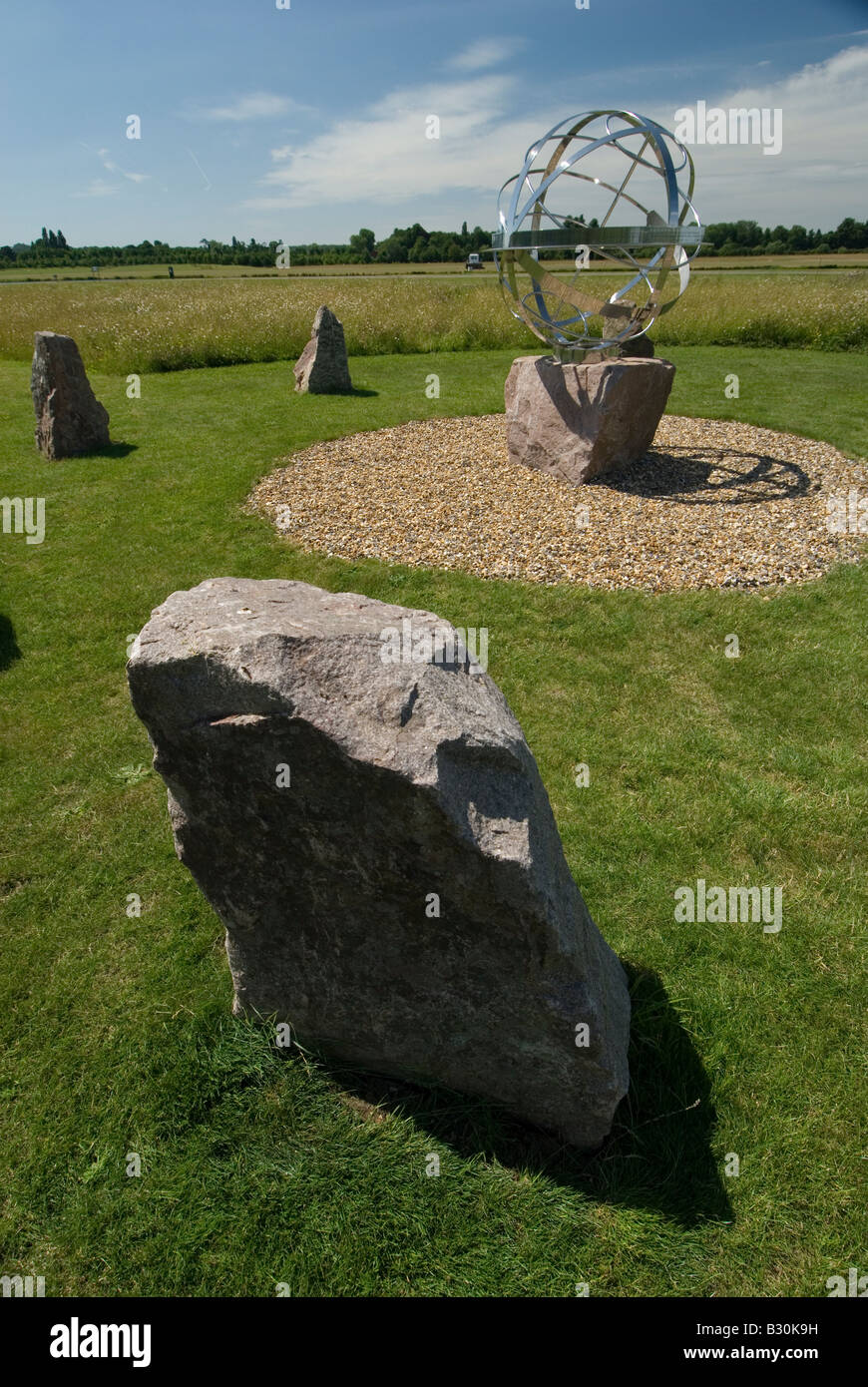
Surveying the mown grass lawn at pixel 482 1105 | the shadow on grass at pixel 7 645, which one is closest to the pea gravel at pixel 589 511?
the mown grass lawn at pixel 482 1105

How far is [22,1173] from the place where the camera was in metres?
3.33

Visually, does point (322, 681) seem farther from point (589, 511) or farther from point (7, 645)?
point (589, 511)

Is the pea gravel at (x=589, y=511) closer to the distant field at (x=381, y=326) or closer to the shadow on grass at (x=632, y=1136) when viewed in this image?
the shadow on grass at (x=632, y=1136)

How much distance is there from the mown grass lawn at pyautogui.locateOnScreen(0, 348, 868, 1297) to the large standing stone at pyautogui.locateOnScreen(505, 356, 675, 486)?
10.5ft

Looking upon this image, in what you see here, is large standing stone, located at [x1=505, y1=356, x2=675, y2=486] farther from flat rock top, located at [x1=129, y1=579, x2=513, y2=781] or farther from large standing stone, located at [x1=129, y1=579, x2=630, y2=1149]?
flat rock top, located at [x1=129, y1=579, x2=513, y2=781]

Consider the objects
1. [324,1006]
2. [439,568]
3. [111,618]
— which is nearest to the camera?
[324,1006]

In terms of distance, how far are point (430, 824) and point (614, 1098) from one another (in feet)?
5.00

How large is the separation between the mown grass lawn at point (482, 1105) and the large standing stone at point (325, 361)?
10469mm

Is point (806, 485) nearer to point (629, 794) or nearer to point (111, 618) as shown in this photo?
point (629, 794)

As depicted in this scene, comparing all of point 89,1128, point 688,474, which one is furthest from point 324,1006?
point 688,474

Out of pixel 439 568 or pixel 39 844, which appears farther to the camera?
pixel 439 568

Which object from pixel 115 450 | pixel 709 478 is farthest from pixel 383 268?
pixel 709 478

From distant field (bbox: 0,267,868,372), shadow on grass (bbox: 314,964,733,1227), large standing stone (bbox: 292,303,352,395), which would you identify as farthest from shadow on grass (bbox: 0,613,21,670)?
distant field (bbox: 0,267,868,372)

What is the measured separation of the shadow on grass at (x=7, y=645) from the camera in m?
7.37
